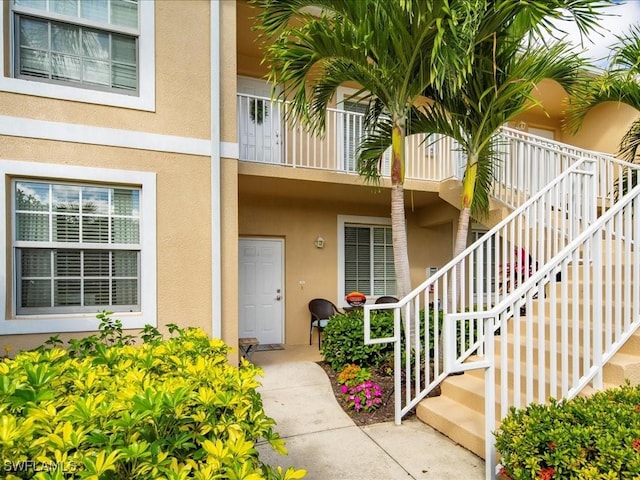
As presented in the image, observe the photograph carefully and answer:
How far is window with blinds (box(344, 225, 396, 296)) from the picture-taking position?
326 inches

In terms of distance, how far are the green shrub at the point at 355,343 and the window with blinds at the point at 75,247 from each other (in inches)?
104

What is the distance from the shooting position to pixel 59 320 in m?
4.16

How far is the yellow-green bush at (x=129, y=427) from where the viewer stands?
1230 mm

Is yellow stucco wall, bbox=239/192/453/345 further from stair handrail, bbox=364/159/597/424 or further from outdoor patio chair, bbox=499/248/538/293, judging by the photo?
outdoor patio chair, bbox=499/248/538/293

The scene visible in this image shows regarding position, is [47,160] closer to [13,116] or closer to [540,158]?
[13,116]

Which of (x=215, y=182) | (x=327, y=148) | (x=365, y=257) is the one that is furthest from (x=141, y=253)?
(x=365, y=257)

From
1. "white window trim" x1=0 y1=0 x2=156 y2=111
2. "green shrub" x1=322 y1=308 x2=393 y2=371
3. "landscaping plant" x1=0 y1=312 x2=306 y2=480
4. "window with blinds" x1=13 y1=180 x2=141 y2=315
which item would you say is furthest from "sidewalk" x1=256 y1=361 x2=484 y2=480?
"white window trim" x1=0 y1=0 x2=156 y2=111

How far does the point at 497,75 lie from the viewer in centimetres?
445

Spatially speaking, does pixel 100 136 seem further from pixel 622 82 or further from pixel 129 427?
pixel 622 82

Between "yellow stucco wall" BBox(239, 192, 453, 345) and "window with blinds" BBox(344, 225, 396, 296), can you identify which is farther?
"window with blinds" BBox(344, 225, 396, 296)

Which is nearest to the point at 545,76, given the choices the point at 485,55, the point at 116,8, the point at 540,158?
the point at 485,55

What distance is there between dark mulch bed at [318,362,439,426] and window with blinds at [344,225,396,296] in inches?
132

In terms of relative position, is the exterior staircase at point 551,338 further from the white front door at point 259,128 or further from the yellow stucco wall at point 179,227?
the white front door at point 259,128

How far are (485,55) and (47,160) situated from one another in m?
5.17
